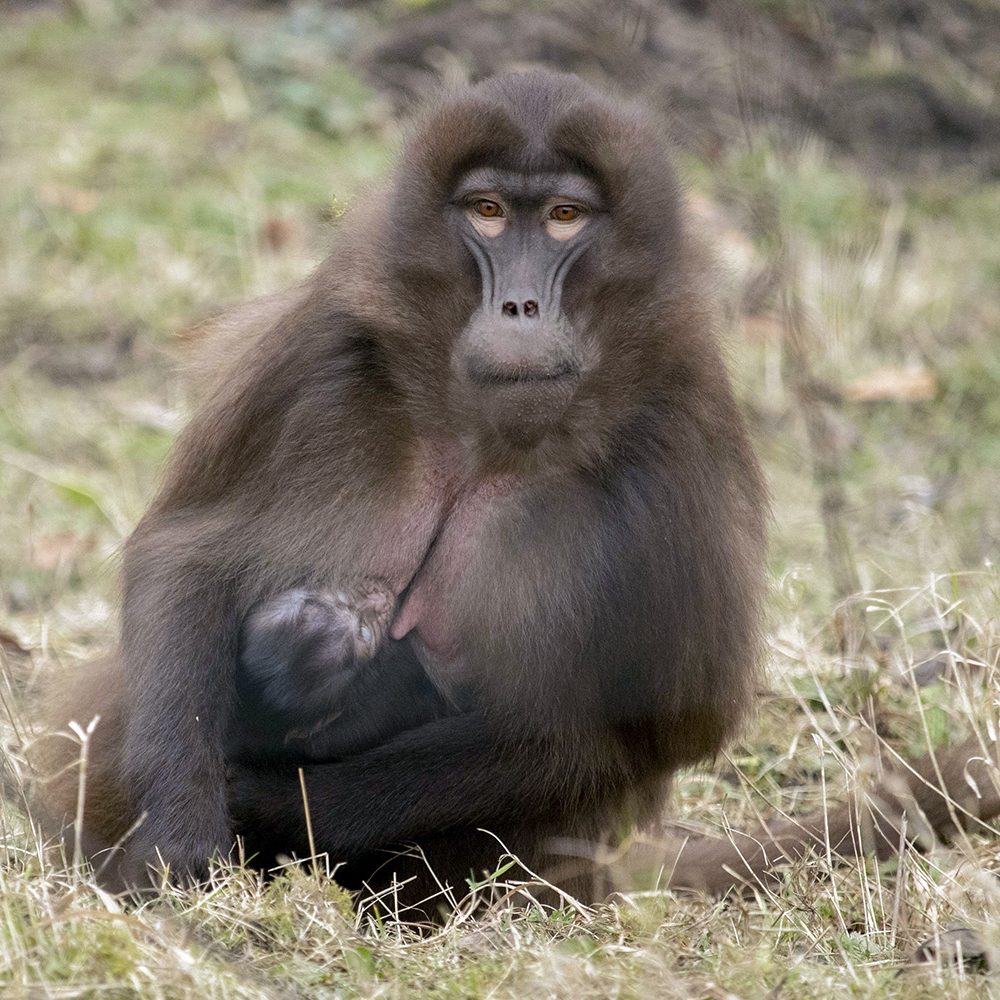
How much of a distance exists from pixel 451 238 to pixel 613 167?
388mm

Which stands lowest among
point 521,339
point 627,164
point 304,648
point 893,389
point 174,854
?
point 174,854

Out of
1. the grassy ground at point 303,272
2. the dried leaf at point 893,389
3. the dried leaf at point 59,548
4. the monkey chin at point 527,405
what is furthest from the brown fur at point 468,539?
the dried leaf at point 893,389

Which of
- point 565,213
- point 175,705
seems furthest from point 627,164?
point 175,705

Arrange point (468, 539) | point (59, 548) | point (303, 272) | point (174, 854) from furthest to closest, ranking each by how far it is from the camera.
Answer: point (303, 272), point (59, 548), point (468, 539), point (174, 854)

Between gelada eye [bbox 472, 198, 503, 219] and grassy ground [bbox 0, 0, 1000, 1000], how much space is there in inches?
24.9

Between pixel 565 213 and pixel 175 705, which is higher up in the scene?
pixel 565 213

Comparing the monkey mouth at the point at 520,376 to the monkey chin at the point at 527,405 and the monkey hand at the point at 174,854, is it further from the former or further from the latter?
the monkey hand at the point at 174,854

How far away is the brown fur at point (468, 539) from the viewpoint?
3734 mm

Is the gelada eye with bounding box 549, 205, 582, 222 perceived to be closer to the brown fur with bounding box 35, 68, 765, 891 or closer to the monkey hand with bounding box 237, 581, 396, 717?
the brown fur with bounding box 35, 68, 765, 891

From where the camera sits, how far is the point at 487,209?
370 cm

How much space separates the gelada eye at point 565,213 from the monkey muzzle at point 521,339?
0.06 m

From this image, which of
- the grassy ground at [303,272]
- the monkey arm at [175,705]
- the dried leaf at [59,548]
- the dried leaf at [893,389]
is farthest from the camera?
the dried leaf at [893,389]

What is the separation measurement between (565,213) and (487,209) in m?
0.17

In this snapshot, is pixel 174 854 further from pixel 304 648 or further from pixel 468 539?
pixel 468 539
